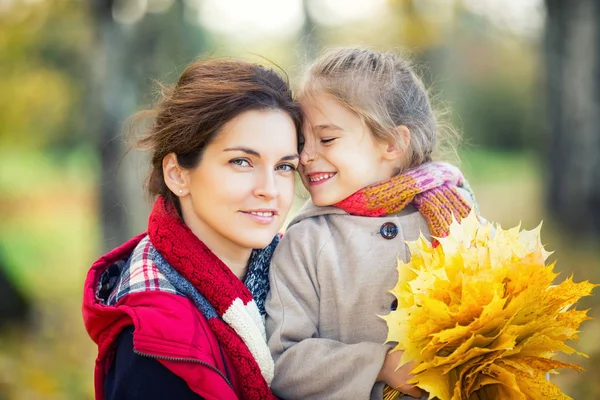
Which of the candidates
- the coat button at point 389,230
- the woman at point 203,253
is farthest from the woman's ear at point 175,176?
the coat button at point 389,230

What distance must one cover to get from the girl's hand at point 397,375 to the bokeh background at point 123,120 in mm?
1268

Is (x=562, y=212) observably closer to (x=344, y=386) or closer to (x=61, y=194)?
(x=344, y=386)

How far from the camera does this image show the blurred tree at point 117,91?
6.67 metres

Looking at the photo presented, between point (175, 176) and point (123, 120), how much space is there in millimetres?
4038

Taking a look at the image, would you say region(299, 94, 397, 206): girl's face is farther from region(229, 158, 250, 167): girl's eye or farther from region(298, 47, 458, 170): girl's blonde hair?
region(229, 158, 250, 167): girl's eye

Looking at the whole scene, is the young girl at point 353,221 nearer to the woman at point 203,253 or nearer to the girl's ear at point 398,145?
the girl's ear at point 398,145

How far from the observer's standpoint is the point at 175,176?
2895 millimetres

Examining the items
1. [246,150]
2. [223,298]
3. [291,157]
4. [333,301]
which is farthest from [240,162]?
[333,301]

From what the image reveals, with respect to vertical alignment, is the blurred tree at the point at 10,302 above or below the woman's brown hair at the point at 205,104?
below

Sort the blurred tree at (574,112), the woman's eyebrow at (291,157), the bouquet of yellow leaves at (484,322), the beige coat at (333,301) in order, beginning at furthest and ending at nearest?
the blurred tree at (574,112), the woman's eyebrow at (291,157), the beige coat at (333,301), the bouquet of yellow leaves at (484,322)

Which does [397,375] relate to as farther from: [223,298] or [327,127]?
[327,127]

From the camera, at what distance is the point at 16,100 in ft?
32.4

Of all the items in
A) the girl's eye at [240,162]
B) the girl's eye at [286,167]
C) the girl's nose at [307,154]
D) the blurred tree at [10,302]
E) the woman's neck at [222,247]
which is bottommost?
the blurred tree at [10,302]

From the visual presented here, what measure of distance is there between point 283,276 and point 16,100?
26.3 feet
